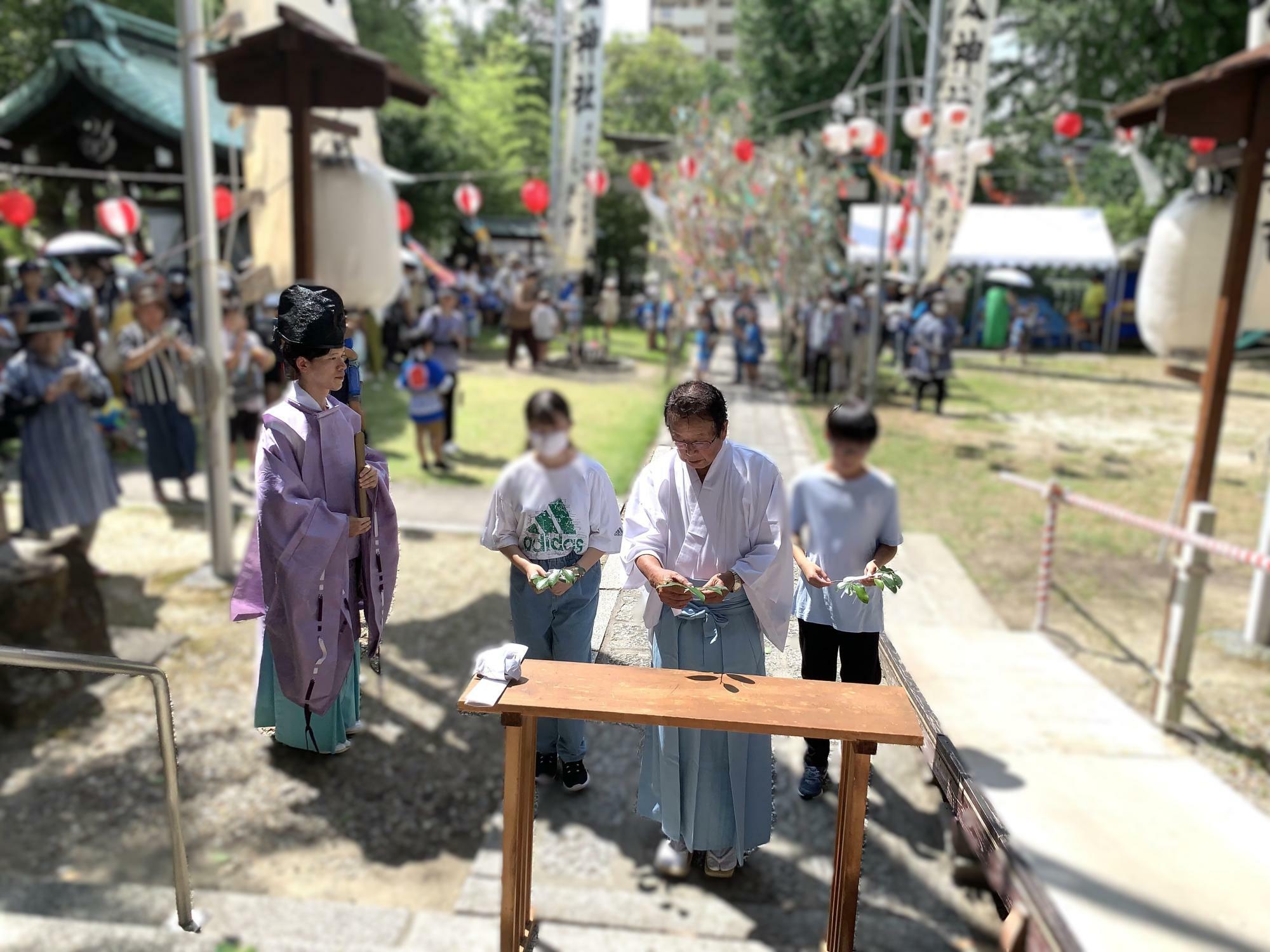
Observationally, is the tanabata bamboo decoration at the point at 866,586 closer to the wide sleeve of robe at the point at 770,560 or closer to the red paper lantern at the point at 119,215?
the wide sleeve of robe at the point at 770,560

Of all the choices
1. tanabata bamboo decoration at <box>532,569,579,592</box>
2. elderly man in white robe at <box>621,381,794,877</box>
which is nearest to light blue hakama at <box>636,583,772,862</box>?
elderly man in white robe at <box>621,381,794,877</box>

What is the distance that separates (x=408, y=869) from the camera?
28.5 feet

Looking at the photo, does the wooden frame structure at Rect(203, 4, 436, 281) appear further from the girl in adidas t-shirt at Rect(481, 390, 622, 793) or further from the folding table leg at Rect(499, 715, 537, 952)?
the folding table leg at Rect(499, 715, 537, 952)

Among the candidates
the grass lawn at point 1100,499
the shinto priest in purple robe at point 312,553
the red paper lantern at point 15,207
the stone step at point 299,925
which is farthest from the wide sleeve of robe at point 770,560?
the red paper lantern at point 15,207

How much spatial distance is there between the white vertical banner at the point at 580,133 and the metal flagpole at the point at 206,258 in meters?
16.5

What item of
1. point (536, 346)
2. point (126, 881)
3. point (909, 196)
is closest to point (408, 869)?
point (126, 881)

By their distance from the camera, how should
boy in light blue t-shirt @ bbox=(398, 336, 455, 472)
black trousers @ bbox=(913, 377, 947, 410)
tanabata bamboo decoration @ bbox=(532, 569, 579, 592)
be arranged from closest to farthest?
1. tanabata bamboo decoration @ bbox=(532, 569, 579, 592)
2. boy in light blue t-shirt @ bbox=(398, 336, 455, 472)
3. black trousers @ bbox=(913, 377, 947, 410)

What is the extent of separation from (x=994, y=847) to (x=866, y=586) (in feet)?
2.15

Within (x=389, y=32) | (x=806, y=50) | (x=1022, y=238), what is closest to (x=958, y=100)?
(x=1022, y=238)

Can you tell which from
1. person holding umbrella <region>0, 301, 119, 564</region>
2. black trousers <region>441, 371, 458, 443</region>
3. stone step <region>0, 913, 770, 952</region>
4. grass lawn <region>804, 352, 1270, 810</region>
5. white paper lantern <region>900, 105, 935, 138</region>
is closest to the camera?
stone step <region>0, 913, 770, 952</region>

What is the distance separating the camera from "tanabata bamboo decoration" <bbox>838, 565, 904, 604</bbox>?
218cm

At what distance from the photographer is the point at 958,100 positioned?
64.6ft

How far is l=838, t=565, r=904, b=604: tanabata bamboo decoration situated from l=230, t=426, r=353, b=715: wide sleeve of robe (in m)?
1.17

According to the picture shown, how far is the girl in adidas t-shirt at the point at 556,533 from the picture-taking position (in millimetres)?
2117
